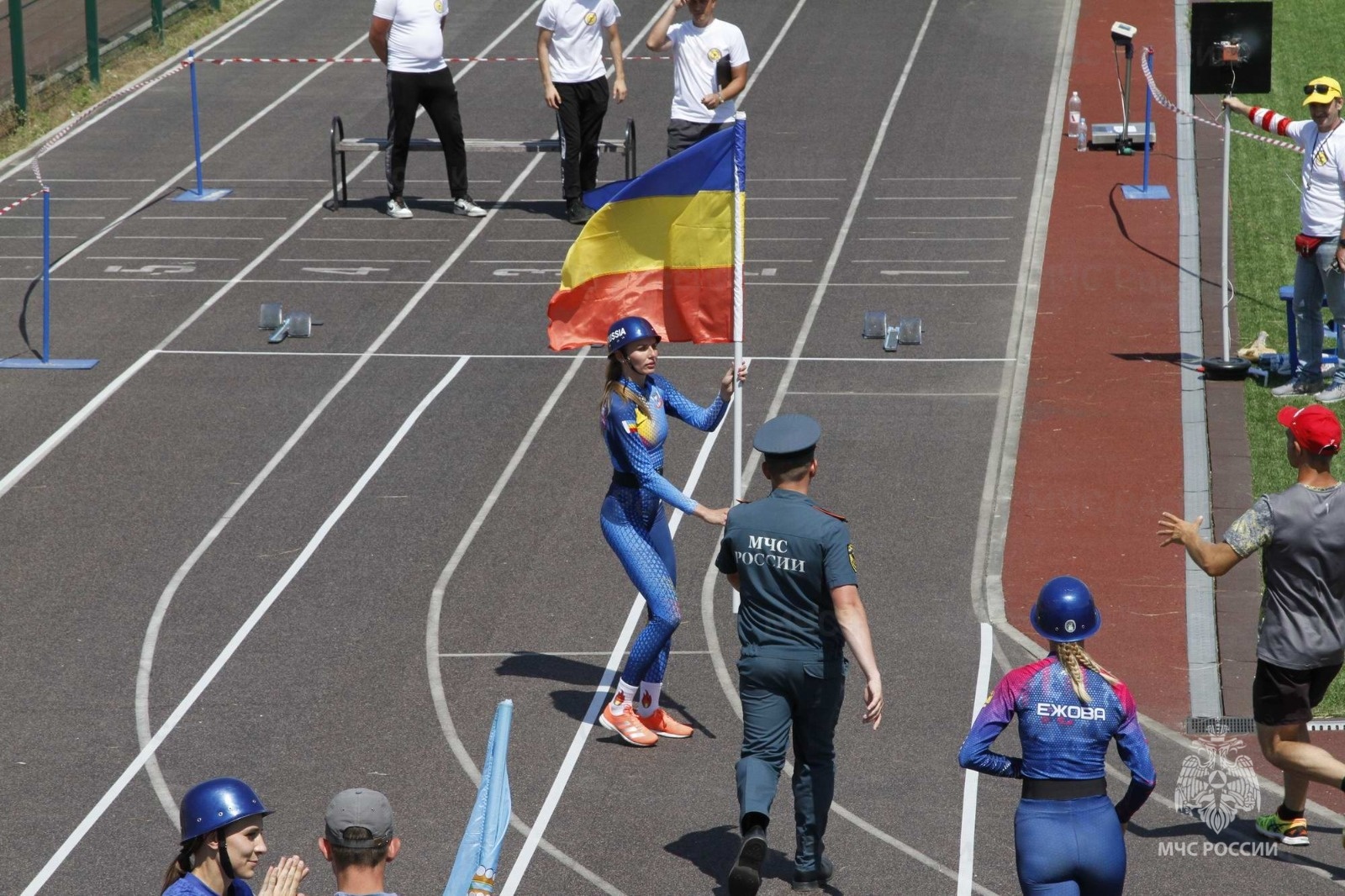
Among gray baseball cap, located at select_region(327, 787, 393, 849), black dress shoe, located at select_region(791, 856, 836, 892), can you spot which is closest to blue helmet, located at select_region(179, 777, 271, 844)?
gray baseball cap, located at select_region(327, 787, 393, 849)

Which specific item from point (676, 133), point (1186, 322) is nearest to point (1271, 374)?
point (1186, 322)

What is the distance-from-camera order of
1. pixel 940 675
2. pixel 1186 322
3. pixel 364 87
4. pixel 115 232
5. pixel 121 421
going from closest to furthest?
pixel 940 675 → pixel 121 421 → pixel 1186 322 → pixel 115 232 → pixel 364 87

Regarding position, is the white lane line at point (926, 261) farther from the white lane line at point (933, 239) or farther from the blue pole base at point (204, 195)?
the blue pole base at point (204, 195)

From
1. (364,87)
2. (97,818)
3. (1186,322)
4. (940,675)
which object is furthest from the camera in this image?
(364,87)

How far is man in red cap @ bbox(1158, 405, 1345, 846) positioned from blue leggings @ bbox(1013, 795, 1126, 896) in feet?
5.13

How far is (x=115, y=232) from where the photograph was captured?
19625 millimetres

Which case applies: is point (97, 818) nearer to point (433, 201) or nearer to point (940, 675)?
point (940, 675)

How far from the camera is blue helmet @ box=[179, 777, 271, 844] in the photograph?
5.54 meters

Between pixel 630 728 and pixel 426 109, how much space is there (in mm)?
11346

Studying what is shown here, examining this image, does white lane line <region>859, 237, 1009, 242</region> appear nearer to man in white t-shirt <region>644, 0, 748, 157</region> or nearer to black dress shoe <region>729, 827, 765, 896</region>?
man in white t-shirt <region>644, 0, 748, 157</region>

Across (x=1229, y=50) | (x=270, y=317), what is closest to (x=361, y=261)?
(x=270, y=317)

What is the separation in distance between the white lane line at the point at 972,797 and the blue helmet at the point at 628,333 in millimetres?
2653

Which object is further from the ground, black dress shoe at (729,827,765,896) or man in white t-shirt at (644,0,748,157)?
man in white t-shirt at (644,0,748,157)

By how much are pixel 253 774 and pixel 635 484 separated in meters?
2.46
